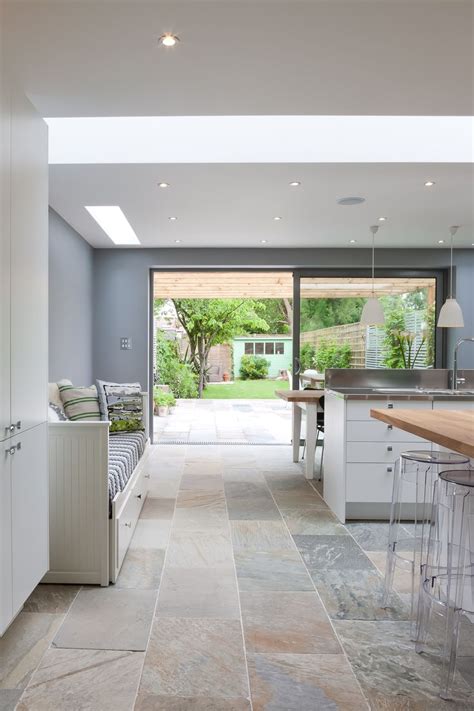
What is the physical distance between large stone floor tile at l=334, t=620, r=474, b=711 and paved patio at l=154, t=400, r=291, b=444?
4.10 metres

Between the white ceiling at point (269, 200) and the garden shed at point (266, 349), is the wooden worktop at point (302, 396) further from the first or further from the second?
the garden shed at point (266, 349)

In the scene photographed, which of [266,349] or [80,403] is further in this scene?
[266,349]

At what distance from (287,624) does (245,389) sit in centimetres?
1007

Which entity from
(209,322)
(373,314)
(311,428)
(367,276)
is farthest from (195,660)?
(209,322)

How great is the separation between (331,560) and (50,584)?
150 cm

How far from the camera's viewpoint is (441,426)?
201 centimetres

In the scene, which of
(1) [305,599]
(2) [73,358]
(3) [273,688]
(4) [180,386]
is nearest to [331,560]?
(1) [305,599]

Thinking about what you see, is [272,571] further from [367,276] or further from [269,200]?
[367,276]

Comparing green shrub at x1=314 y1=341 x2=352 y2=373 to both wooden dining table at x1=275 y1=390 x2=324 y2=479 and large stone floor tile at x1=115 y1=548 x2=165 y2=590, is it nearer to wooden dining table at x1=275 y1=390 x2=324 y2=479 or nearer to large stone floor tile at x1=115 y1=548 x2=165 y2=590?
wooden dining table at x1=275 y1=390 x2=324 y2=479

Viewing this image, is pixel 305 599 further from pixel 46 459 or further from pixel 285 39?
pixel 285 39

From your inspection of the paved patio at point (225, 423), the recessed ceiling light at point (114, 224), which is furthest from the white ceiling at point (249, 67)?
the paved patio at point (225, 423)

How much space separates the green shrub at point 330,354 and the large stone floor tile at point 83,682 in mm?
4513

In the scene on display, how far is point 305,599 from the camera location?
2301 millimetres

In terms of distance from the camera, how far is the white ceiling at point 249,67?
1.80 meters
